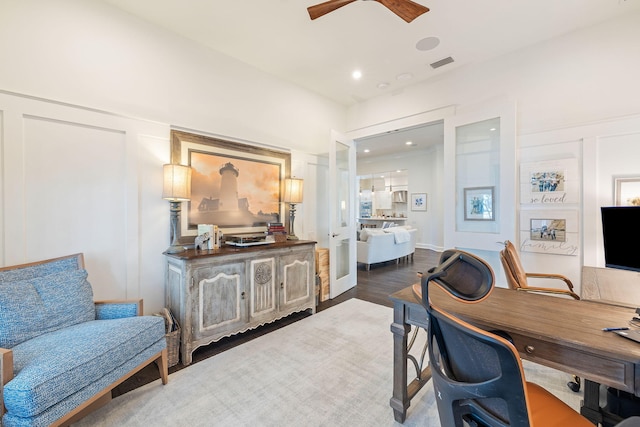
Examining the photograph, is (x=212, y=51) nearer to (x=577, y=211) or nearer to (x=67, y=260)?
(x=67, y=260)

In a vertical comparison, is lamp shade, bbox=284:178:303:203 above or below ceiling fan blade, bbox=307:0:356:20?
below

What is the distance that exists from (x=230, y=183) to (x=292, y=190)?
82 centimetres

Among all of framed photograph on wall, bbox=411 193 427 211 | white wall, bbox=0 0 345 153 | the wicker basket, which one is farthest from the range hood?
the wicker basket

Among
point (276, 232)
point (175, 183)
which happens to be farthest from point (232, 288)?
point (175, 183)

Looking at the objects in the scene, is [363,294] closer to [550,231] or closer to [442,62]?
[550,231]

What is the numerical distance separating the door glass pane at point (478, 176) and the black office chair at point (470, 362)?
283 centimetres

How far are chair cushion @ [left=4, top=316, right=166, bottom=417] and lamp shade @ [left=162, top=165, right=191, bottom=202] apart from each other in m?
1.15

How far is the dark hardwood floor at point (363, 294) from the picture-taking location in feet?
7.03

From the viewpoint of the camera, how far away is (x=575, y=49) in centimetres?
274

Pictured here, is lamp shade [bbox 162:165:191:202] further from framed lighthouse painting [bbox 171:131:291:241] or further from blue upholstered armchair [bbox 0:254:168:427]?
blue upholstered armchair [bbox 0:254:168:427]

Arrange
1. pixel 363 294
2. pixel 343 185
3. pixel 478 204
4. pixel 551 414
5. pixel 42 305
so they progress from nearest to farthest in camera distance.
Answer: pixel 551 414, pixel 42 305, pixel 478 204, pixel 363 294, pixel 343 185

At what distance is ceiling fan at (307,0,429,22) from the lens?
6.37ft

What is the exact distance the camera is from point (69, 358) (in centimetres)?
140

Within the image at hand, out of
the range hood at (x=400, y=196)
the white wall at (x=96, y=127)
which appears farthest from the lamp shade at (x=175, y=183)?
the range hood at (x=400, y=196)
